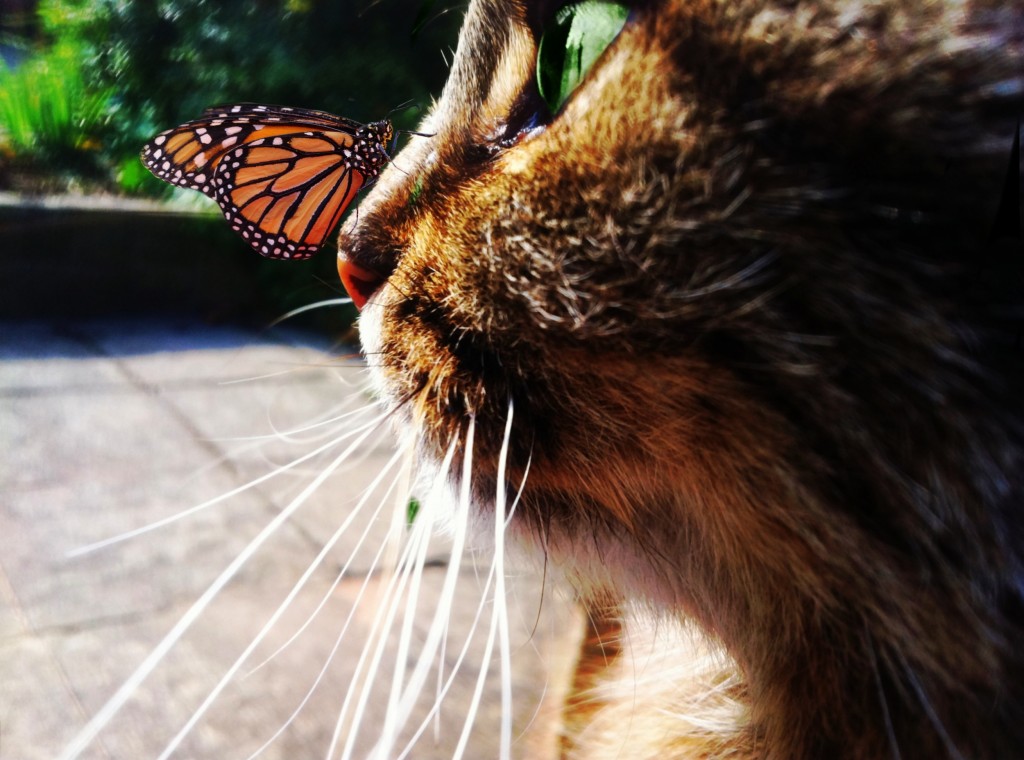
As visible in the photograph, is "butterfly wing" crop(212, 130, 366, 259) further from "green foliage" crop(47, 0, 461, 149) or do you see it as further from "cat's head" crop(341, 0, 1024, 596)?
"green foliage" crop(47, 0, 461, 149)

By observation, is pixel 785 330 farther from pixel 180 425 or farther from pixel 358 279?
pixel 180 425

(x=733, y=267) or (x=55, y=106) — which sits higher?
(x=733, y=267)

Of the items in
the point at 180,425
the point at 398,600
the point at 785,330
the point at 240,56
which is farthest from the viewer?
the point at 180,425

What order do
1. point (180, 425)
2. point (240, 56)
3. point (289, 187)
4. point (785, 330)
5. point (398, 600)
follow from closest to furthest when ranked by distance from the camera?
1. point (785, 330)
2. point (398, 600)
3. point (289, 187)
4. point (240, 56)
5. point (180, 425)

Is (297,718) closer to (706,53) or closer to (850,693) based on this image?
(850,693)

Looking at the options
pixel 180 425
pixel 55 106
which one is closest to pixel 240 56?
pixel 55 106

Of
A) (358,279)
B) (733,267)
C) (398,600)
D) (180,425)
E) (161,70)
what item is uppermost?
(733,267)
